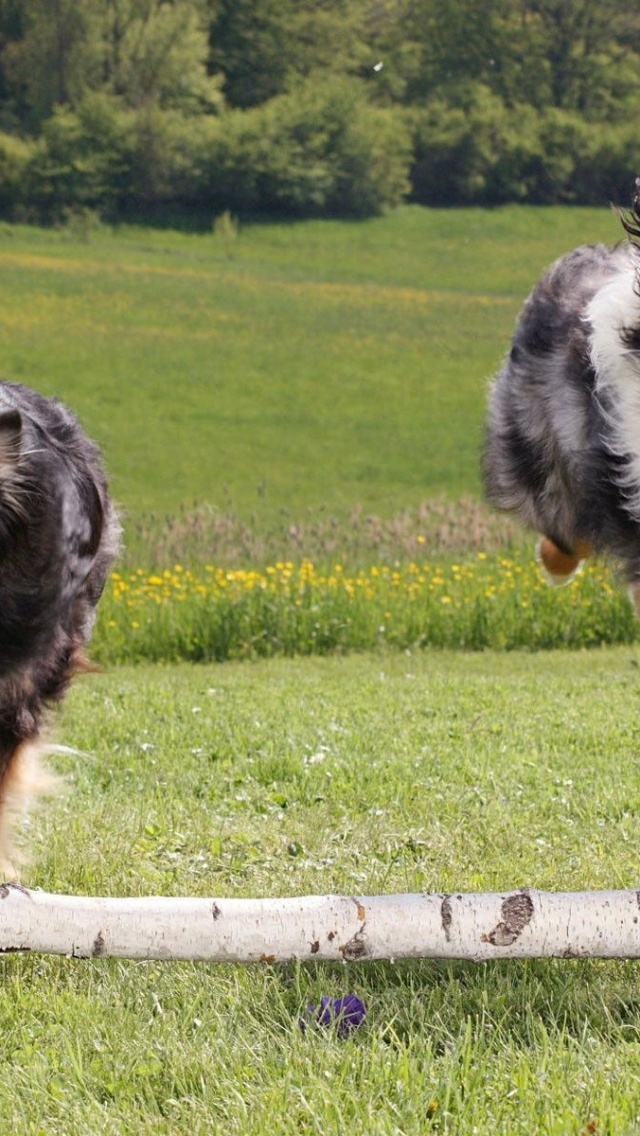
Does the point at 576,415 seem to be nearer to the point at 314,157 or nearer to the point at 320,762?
the point at 320,762

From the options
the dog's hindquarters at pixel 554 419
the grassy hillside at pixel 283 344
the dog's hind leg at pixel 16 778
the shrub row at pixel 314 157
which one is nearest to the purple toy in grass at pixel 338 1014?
A: the dog's hind leg at pixel 16 778

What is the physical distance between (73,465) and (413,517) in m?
9.75

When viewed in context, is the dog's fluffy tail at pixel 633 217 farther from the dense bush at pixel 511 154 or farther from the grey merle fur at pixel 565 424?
the dense bush at pixel 511 154

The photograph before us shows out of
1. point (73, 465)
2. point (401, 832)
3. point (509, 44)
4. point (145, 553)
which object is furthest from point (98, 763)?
point (509, 44)

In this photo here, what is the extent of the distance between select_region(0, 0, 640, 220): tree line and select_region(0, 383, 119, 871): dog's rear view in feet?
70.1

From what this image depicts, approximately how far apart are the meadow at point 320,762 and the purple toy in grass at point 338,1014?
5cm

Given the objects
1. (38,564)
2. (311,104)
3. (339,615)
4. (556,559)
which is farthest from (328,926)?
(311,104)

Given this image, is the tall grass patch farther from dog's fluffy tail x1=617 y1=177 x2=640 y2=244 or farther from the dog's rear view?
dog's fluffy tail x1=617 y1=177 x2=640 y2=244

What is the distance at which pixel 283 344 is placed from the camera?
893 inches

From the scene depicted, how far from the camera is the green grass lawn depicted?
3.07 meters

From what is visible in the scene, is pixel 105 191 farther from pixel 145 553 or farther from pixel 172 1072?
pixel 172 1072

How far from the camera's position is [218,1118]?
301 centimetres

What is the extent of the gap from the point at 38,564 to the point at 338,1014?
149 centimetres

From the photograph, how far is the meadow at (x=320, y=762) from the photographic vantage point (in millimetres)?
3174
